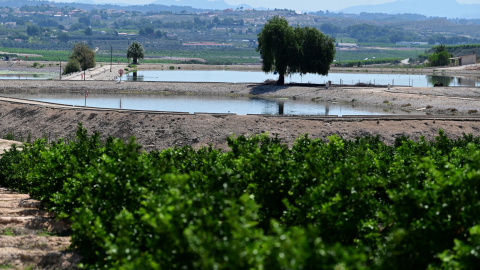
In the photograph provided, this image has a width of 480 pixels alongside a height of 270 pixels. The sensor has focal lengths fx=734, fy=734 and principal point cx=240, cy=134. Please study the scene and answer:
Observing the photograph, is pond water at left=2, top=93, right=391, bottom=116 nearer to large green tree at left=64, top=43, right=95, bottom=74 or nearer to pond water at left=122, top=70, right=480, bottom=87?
pond water at left=122, top=70, right=480, bottom=87

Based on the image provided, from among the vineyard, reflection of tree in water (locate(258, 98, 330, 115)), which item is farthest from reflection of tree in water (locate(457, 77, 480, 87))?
the vineyard

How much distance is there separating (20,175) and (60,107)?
3362 cm

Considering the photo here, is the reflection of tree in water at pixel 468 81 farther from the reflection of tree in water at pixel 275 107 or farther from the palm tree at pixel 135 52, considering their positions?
the palm tree at pixel 135 52

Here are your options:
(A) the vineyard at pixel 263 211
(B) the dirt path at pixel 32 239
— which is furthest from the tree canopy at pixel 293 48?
(A) the vineyard at pixel 263 211

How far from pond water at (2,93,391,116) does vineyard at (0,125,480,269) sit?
162 ft

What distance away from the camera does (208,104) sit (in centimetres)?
8594

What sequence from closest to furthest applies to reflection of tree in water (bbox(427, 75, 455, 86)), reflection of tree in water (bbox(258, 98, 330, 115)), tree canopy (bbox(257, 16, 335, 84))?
reflection of tree in water (bbox(258, 98, 330, 115)) < tree canopy (bbox(257, 16, 335, 84)) < reflection of tree in water (bbox(427, 75, 455, 86))

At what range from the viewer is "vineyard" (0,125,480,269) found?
1605cm

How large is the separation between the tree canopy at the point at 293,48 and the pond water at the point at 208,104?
952 centimetres

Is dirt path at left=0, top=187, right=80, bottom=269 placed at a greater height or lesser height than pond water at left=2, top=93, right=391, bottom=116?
lesser

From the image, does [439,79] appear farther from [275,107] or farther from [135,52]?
[135,52]

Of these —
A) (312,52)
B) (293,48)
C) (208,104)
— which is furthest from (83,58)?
(208,104)

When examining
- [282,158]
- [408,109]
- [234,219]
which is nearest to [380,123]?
[408,109]

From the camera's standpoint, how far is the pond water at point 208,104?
7906cm
